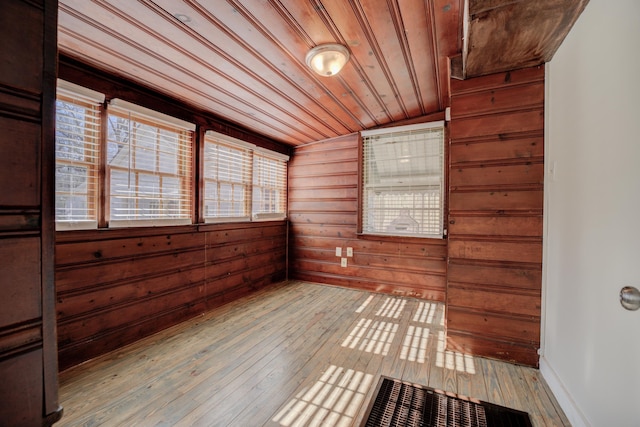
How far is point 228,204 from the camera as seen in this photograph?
10.9 feet

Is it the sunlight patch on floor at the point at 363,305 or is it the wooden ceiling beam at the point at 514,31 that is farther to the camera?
the sunlight patch on floor at the point at 363,305

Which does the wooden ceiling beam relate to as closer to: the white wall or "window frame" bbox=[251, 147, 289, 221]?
the white wall

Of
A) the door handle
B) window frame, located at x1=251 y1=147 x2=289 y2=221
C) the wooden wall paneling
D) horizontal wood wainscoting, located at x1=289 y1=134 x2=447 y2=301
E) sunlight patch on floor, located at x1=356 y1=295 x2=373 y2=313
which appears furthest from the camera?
window frame, located at x1=251 y1=147 x2=289 y2=221

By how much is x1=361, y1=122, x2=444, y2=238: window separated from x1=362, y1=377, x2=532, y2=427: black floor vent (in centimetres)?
205

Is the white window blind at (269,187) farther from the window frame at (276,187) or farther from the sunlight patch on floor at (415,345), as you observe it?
the sunlight patch on floor at (415,345)

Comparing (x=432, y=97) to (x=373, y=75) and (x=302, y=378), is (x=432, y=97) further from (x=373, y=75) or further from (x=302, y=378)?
(x=302, y=378)

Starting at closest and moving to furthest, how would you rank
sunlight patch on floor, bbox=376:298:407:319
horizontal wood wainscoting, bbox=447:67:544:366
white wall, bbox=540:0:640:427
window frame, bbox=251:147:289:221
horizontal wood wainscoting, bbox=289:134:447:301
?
white wall, bbox=540:0:640:427
horizontal wood wainscoting, bbox=447:67:544:366
sunlight patch on floor, bbox=376:298:407:319
horizontal wood wainscoting, bbox=289:134:447:301
window frame, bbox=251:147:289:221

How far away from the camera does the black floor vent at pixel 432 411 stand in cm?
146

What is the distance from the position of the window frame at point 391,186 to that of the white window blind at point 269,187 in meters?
1.27

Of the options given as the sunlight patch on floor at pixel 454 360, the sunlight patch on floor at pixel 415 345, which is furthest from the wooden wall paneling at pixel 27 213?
the sunlight patch on floor at pixel 454 360

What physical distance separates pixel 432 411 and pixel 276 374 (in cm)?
103

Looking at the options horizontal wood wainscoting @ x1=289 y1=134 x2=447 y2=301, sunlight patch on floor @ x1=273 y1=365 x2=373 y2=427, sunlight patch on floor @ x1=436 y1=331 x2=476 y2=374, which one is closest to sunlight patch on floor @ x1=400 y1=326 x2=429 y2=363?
sunlight patch on floor @ x1=436 y1=331 x2=476 y2=374

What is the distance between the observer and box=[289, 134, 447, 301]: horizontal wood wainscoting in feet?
11.4

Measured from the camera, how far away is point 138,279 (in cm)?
235
